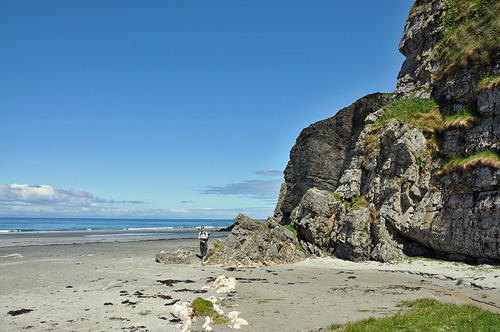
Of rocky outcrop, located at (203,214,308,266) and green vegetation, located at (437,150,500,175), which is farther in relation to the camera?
rocky outcrop, located at (203,214,308,266)

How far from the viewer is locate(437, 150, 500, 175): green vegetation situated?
19753 millimetres

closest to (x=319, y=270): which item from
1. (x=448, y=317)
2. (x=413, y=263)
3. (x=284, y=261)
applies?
(x=284, y=261)

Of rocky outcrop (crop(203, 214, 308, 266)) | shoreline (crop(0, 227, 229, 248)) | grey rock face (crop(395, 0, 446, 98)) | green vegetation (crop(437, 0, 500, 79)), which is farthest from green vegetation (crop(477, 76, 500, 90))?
shoreline (crop(0, 227, 229, 248))

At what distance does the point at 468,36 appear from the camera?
1017 inches

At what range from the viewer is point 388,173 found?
25672mm

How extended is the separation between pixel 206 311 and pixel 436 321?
7977mm

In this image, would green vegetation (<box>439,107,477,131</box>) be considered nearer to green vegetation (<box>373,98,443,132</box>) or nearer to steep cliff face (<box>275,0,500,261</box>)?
steep cliff face (<box>275,0,500,261</box>)

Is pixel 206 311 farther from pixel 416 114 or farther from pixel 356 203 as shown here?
pixel 416 114

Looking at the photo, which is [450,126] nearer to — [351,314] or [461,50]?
[461,50]

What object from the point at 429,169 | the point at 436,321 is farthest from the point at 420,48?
the point at 436,321

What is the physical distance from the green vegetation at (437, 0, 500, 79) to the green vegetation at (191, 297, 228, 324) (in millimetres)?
23415

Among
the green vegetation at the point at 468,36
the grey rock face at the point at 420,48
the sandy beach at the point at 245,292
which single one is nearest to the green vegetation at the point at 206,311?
the sandy beach at the point at 245,292

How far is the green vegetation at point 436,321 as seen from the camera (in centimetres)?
987

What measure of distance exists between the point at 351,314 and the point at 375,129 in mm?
19459
